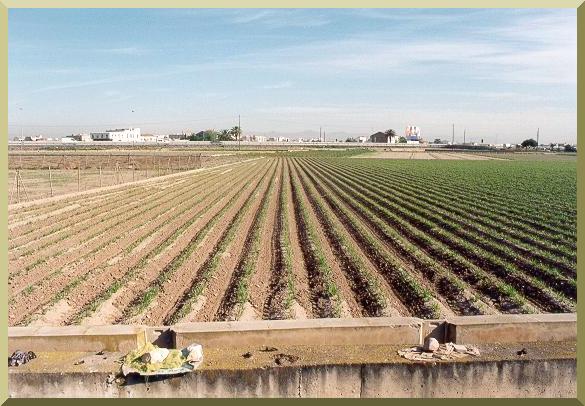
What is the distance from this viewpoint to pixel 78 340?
261 inches

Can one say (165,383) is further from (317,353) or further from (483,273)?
(483,273)

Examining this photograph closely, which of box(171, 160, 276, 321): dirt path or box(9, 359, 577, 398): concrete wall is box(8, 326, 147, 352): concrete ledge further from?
box(171, 160, 276, 321): dirt path

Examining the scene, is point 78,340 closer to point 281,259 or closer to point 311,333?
→ point 311,333

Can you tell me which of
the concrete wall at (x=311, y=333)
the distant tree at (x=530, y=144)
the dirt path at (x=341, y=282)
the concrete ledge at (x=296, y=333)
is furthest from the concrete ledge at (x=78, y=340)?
the distant tree at (x=530, y=144)

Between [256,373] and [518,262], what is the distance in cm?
888

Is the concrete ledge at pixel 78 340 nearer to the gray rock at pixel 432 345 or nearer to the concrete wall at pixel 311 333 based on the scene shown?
the concrete wall at pixel 311 333

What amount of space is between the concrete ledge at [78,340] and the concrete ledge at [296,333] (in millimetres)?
537

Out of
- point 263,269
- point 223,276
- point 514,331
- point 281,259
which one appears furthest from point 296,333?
point 281,259

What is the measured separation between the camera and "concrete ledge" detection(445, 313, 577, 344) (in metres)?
→ 6.88

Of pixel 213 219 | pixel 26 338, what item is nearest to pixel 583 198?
pixel 26 338

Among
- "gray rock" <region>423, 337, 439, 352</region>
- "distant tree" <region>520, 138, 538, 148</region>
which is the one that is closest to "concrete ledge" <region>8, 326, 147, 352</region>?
"gray rock" <region>423, 337, 439, 352</region>

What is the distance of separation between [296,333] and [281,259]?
6101mm

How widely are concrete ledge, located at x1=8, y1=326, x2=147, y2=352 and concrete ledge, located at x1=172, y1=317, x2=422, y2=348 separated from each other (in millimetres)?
537

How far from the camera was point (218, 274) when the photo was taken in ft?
37.6
